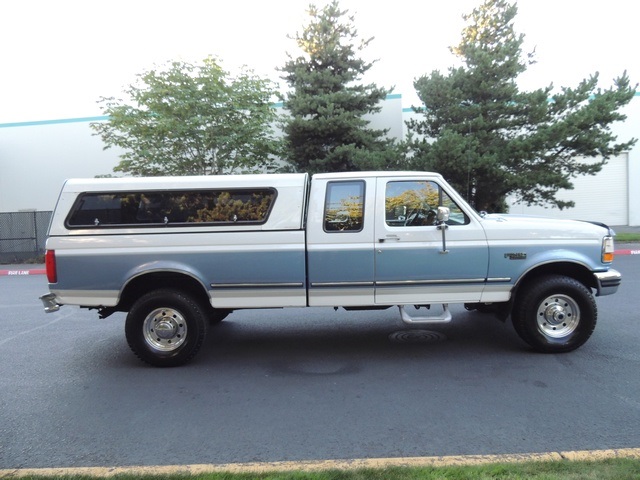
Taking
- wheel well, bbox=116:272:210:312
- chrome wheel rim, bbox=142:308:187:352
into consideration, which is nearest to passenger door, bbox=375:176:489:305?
wheel well, bbox=116:272:210:312

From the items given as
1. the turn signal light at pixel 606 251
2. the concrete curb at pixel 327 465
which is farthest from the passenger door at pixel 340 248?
the turn signal light at pixel 606 251

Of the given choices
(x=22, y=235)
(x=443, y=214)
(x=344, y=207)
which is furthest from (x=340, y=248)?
(x=22, y=235)

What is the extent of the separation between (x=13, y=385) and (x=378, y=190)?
4.44m

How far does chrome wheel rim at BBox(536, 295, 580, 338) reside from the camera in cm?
561

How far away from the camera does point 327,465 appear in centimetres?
331

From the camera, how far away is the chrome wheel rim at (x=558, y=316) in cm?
561

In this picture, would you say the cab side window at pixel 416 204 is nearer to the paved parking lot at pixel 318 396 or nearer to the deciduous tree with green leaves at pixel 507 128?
the paved parking lot at pixel 318 396

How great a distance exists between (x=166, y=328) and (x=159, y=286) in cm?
50

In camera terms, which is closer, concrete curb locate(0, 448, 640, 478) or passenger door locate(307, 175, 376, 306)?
concrete curb locate(0, 448, 640, 478)

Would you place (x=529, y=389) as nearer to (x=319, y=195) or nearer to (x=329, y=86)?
(x=319, y=195)

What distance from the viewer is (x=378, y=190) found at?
18.5 feet

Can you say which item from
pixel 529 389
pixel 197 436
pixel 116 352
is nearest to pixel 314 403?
pixel 197 436

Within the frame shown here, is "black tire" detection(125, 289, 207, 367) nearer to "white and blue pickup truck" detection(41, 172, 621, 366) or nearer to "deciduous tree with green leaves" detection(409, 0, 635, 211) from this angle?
"white and blue pickup truck" detection(41, 172, 621, 366)

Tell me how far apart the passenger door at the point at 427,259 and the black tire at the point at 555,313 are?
1.82 feet
